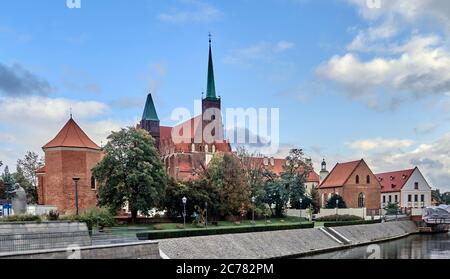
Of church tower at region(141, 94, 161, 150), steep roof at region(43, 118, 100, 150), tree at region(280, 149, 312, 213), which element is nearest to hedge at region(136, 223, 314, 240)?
tree at region(280, 149, 312, 213)

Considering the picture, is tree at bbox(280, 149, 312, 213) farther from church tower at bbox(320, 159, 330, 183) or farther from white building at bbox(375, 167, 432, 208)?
white building at bbox(375, 167, 432, 208)

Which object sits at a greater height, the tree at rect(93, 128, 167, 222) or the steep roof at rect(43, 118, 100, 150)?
the steep roof at rect(43, 118, 100, 150)

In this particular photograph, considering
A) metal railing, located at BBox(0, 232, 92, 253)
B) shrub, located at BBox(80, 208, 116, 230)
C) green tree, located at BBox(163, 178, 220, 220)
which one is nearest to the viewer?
metal railing, located at BBox(0, 232, 92, 253)

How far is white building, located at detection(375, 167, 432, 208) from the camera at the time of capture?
42062 mm

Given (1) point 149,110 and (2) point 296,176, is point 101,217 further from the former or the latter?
(1) point 149,110

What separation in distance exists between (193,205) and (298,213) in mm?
14726

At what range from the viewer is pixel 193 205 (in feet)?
83.3

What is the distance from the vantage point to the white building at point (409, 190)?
4206 cm

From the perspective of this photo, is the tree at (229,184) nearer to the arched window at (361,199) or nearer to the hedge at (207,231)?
the hedge at (207,231)
